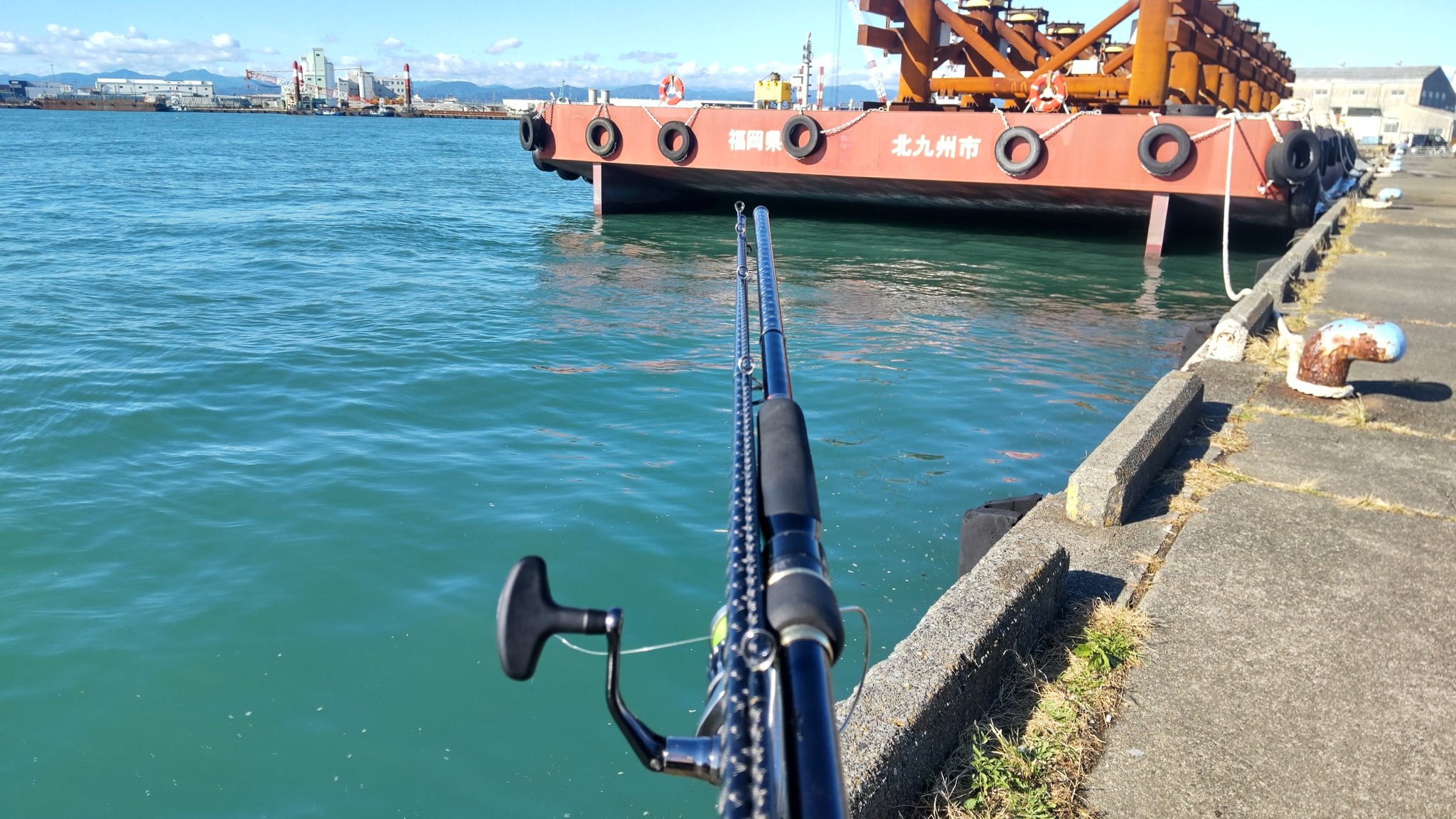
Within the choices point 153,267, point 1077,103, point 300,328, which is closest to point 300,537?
point 300,328

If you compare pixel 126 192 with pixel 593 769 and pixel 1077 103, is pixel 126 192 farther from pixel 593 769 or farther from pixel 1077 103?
pixel 593 769

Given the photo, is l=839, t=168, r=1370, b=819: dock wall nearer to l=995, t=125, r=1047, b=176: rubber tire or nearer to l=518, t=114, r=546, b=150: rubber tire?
l=995, t=125, r=1047, b=176: rubber tire

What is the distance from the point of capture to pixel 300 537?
515 cm

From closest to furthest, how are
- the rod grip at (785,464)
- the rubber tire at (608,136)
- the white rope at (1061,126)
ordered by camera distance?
the rod grip at (785,464), the white rope at (1061,126), the rubber tire at (608,136)

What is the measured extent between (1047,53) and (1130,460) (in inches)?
812

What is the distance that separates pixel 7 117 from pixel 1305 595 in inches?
4075

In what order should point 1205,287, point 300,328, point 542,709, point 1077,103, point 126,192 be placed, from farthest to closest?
point 126,192
point 1077,103
point 1205,287
point 300,328
point 542,709

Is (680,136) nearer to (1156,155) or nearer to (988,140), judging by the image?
(988,140)

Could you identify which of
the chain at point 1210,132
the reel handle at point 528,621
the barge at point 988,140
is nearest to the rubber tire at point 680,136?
the barge at point 988,140

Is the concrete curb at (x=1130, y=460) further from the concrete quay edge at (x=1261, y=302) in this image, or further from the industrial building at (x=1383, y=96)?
the industrial building at (x=1383, y=96)

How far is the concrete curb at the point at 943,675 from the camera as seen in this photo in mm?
2146

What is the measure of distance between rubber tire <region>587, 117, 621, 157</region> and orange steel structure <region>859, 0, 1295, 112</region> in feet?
16.1

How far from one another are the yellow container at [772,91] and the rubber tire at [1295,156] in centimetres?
956

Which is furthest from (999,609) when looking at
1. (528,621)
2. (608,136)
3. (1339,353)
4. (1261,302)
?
(608,136)
